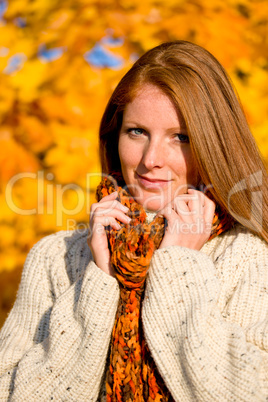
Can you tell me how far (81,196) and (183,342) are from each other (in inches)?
75.4

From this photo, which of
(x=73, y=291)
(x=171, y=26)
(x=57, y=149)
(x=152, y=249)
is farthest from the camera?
Result: (x=57, y=149)

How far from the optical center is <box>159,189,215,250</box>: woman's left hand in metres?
1.90

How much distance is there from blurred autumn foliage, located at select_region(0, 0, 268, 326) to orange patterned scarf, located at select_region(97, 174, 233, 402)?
1.51 meters

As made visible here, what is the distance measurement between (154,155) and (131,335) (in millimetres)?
654

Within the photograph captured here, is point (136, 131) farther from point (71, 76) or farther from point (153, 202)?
point (71, 76)

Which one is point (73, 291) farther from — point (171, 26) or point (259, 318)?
point (171, 26)

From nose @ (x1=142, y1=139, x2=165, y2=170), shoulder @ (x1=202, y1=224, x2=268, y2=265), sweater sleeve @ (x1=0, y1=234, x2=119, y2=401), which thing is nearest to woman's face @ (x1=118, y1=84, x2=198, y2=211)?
nose @ (x1=142, y1=139, x2=165, y2=170)

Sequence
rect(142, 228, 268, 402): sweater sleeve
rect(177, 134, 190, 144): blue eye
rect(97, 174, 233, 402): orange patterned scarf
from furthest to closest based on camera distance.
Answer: rect(177, 134, 190, 144): blue eye < rect(97, 174, 233, 402): orange patterned scarf < rect(142, 228, 268, 402): sweater sleeve

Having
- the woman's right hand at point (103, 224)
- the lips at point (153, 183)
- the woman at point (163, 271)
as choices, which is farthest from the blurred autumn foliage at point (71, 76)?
the woman's right hand at point (103, 224)

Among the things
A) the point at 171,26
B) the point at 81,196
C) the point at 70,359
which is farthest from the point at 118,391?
the point at 171,26

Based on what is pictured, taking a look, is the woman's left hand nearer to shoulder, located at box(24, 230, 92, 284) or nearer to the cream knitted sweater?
the cream knitted sweater

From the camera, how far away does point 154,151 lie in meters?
1.97

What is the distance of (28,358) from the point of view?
189cm

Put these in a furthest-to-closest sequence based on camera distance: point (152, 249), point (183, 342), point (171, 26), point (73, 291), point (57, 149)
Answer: point (57, 149) → point (171, 26) → point (73, 291) → point (152, 249) → point (183, 342)
